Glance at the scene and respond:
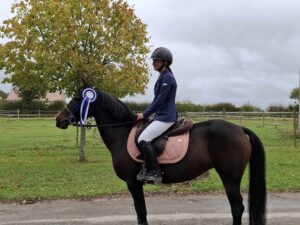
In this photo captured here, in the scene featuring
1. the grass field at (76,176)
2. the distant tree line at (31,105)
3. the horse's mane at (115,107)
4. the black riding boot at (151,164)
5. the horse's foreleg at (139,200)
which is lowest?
the grass field at (76,176)

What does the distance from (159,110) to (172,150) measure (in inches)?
25.9

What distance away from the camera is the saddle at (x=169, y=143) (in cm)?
633

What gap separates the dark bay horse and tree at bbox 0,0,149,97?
7.61 meters

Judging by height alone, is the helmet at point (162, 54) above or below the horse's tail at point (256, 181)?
above

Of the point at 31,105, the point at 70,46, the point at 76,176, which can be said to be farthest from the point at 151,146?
the point at 31,105

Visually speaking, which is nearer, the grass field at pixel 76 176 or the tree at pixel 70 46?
the grass field at pixel 76 176

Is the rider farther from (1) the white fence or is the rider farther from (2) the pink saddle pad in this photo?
(1) the white fence

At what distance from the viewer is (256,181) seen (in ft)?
21.3

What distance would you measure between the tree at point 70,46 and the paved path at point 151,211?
21.2 feet

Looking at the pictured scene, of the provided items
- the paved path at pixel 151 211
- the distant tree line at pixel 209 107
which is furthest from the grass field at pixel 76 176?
the distant tree line at pixel 209 107

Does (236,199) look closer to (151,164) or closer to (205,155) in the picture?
(205,155)

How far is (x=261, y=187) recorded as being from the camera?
6.46 m

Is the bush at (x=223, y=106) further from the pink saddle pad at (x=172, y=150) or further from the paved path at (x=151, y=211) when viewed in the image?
the pink saddle pad at (x=172, y=150)

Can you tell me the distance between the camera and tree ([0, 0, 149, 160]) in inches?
559
